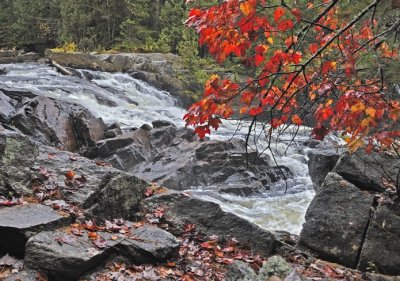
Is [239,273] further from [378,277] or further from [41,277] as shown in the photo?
[378,277]

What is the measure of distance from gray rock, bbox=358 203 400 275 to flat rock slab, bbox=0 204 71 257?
4.29 m

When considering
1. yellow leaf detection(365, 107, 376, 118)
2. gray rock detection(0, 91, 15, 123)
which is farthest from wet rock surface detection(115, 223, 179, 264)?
gray rock detection(0, 91, 15, 123)

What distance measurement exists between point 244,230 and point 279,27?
149 inches

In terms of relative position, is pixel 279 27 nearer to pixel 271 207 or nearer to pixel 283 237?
pixel 283 237

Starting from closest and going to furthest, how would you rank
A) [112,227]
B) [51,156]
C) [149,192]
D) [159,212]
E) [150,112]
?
[112,227]
[51,156]
[159,212]
[149,192]
[150,112]

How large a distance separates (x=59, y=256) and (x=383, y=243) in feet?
15.3

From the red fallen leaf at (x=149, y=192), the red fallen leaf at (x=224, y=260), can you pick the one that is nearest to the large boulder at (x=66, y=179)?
the red fallen leaf at (x=149, y=192)

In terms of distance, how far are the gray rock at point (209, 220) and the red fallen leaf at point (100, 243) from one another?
167 cm

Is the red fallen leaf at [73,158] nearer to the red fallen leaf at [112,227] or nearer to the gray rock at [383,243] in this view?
the red fallen leaf at [112,227]

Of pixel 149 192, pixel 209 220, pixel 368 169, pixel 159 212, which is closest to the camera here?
pixel 159 212

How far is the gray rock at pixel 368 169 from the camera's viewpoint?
23.1 ft

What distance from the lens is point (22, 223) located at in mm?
4258

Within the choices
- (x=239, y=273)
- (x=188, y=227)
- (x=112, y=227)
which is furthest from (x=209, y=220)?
(x=239, y=273)

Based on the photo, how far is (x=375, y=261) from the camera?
6180 millimetres
